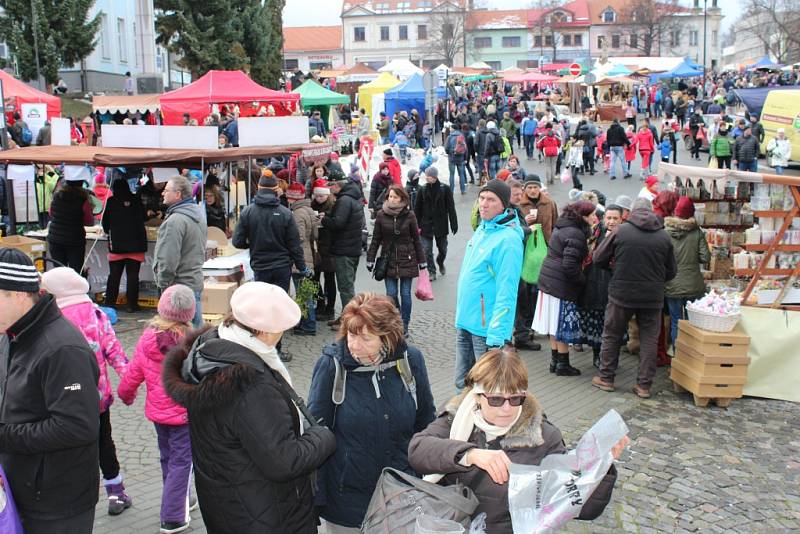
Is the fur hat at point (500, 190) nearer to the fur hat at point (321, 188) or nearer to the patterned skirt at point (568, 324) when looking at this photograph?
the patterned skirt at point (568, 324)

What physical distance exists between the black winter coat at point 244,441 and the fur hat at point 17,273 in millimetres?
631

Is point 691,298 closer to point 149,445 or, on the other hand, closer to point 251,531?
point 149,445

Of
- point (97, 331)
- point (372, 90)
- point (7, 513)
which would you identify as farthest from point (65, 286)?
point (372, 90)

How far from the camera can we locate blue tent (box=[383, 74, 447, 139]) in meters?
33.3

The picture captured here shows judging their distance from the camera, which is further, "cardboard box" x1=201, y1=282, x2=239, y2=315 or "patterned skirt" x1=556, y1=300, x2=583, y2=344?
"cardboard box" x1=201, y1=282, x2=239, y2=315

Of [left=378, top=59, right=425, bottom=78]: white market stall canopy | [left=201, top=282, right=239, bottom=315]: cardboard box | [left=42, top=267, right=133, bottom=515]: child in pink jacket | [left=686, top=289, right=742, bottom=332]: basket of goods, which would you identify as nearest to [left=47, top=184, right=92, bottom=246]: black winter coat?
[left=201, top=282, right=239, bottom=315]: cardboard box

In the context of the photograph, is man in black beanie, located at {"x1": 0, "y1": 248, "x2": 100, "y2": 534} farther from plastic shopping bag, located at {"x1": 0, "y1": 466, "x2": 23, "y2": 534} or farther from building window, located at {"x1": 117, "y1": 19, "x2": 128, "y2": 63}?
building window, located at {"x1": 117, "y1": 19, "x2": 128, "y2": 63}

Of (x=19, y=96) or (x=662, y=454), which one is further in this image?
(x=19, y=96)

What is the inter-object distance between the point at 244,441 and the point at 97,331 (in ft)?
7.54

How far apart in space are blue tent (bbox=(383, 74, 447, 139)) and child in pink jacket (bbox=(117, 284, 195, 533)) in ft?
95.3

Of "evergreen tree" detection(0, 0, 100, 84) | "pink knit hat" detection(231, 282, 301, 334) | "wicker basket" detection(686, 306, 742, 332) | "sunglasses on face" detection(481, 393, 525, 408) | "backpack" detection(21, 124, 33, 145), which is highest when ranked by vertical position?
"evergreen tree" detection(0, 0, 100, 84)

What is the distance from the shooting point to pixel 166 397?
4.87 metres

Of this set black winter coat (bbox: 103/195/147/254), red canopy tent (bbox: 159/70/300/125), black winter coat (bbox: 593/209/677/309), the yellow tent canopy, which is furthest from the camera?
the yellow tent canopy

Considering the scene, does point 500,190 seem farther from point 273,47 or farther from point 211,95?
point 273,47
